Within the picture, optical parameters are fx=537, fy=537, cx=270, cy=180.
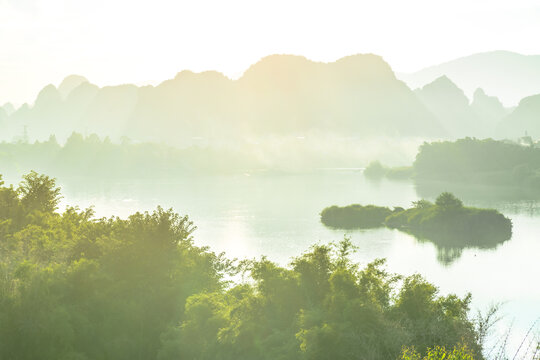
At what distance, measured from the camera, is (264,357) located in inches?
847

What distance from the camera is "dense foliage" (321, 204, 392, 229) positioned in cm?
7719

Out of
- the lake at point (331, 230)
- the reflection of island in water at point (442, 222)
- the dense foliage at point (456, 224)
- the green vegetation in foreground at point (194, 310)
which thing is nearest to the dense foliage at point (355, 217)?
the reflection of island in water at point (442, 222)

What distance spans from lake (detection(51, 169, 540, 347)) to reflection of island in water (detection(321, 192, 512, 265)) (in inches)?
60.1

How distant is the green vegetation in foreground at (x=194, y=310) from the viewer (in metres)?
21.2

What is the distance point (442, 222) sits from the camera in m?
70.9

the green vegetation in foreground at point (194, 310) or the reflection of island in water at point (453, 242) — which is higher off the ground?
the green vegetation in foreground at point (194, 310)

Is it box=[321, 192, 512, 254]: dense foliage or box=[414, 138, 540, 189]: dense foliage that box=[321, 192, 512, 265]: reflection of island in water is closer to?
box=[321, 192, 512, 254]: dense foliage

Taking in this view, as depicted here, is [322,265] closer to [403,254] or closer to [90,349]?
[90,349]

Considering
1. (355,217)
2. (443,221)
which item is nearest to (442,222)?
(443,221)

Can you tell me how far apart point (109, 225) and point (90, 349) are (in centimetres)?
1106

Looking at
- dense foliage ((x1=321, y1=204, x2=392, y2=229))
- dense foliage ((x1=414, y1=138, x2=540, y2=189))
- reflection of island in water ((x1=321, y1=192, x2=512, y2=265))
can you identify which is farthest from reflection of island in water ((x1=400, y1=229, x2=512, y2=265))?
dense foliage ((x1=414, y1=138, x2=540, y2=189))

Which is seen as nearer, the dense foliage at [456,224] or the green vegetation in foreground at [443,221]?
the dense foliage at [456,224]

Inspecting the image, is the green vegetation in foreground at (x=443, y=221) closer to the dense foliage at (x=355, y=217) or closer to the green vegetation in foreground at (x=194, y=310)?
the dense foliage at (x=355, y=217)

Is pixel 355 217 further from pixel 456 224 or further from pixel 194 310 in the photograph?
pixel 194 310
